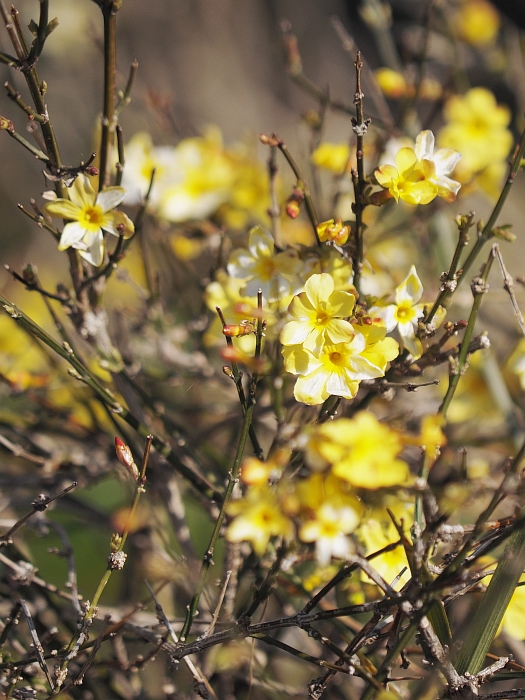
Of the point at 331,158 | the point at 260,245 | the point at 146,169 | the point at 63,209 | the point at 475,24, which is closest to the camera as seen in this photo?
the point at 63,209

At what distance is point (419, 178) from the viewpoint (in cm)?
95

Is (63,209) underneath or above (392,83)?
underneath

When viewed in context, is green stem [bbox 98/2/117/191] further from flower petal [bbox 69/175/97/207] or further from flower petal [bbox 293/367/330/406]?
flower petal [bbox 293/367/330/406]

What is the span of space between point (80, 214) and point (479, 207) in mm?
3060

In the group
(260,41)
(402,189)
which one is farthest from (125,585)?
(260,41)

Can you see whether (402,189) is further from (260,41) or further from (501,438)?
(260,41)

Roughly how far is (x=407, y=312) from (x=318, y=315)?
18 centimetres

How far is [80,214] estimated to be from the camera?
0.96m

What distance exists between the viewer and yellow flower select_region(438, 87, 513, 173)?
5.90ft

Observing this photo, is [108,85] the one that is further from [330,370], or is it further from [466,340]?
[466,340]

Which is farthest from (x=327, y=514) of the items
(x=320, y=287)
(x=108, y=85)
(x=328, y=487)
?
(x=108, y=85)

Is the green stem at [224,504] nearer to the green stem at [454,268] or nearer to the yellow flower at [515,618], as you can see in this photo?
the green stem at [454,268]

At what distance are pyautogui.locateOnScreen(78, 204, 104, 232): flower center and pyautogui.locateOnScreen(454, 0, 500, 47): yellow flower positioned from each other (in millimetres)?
2227

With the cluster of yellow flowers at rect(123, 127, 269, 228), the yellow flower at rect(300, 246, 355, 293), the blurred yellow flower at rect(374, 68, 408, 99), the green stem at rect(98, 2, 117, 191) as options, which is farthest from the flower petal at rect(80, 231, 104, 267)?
the blurred yellow flower at rect(374, 68, 408, 99)
